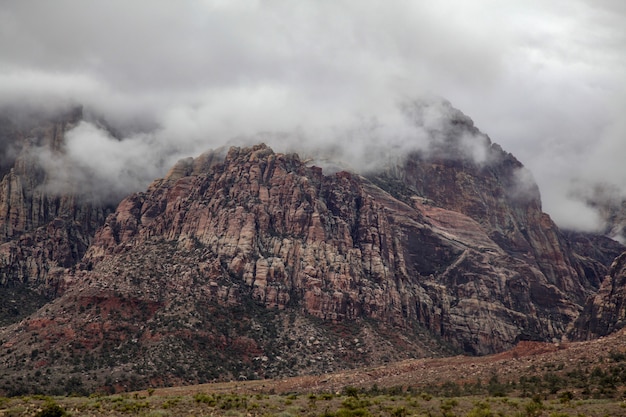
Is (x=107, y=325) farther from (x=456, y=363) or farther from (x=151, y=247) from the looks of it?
(x=456, y=363)

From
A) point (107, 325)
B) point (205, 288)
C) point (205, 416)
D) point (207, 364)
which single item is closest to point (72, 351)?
point (107, 325)

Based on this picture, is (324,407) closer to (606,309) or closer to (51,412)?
(51,412)

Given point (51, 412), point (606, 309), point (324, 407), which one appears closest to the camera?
point (51, 412)

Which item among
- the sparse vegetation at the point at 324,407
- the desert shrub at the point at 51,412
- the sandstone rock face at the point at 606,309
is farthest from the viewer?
the sandstone rock face at the point at 606,309

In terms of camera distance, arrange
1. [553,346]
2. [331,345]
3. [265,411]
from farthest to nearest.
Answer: [331,345] → [553,346] → [265,411]

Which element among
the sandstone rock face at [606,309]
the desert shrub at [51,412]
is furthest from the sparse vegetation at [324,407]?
the sandstone rock face at [606,309]

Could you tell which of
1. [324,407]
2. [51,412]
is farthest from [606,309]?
[51,412]

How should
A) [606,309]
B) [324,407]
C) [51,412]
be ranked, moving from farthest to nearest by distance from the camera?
1. [606,309]
2. [324,407]
3. [51,412]

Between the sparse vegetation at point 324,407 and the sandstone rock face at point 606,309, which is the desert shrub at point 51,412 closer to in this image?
the sparse vegetation at point 324,407

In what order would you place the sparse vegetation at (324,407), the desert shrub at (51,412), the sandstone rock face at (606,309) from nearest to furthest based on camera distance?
the desert shrub at (51,412) < the sparse vegetation at (324,407) < the sandstone rock face at (606,309)

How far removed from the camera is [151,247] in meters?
183

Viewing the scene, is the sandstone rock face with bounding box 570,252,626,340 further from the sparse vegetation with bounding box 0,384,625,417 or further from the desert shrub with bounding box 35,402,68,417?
the desert shrub with bounding box 35,402,68,417

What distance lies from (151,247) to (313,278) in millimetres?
48018

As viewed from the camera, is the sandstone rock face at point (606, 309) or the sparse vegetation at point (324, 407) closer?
the sparse vegetation at point (324, 407)
